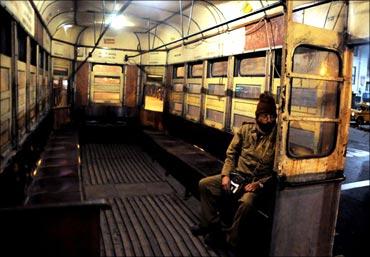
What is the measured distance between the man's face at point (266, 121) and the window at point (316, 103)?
0.92 feet

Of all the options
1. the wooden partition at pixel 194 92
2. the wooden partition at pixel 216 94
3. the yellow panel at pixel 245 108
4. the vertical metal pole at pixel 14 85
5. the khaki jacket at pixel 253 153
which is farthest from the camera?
the wooden partition at pixel 194 92

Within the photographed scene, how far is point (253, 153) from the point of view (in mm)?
3652

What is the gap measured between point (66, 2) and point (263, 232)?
19.9 feet

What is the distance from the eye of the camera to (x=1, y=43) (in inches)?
136

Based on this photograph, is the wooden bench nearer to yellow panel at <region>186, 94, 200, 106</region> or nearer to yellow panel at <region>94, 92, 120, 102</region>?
yellow panel at <region>186, 94, 200, 106</region>

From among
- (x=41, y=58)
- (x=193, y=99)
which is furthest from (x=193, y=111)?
(x=41, y=58)

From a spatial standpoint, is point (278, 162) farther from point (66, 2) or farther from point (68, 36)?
point (68, 36)

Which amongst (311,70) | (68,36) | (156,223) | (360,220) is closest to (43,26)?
(68,36)

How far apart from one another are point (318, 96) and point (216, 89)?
3.32 m

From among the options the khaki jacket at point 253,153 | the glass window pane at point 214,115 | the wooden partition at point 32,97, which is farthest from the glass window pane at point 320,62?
the wooden partition at point 32,97

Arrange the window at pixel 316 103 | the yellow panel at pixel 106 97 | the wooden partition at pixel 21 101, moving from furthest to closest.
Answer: the yellow panel at pixel 106 97
the wooden partition at pixel 21 101
the window at pixel 316 103

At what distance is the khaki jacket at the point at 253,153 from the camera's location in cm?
353

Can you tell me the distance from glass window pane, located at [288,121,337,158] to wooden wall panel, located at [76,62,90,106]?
759 cm

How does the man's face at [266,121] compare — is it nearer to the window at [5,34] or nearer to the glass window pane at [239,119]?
the glass window pane at [239,119]
